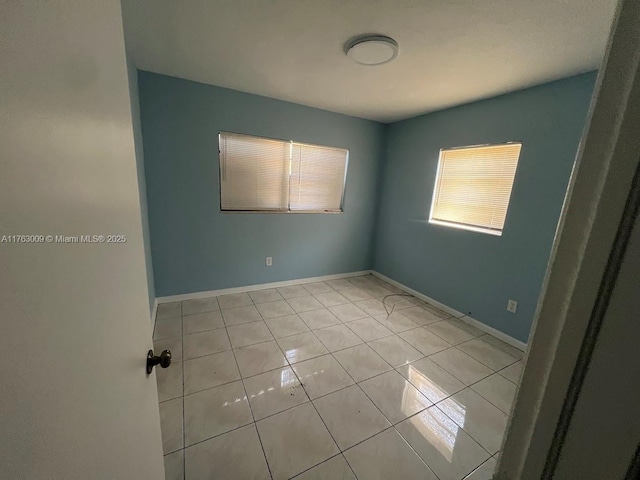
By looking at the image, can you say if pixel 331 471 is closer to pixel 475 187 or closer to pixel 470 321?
pixel 470 321

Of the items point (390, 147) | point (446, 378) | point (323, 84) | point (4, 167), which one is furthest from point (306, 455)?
point (390, 147)

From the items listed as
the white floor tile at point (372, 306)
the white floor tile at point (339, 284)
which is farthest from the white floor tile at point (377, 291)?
the white floor tile at point (339, 284)

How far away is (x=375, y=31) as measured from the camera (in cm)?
153

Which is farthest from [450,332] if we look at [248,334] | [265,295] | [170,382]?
[170,382]

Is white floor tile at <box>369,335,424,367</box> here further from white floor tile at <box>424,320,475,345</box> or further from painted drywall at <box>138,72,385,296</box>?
painted drywall at <box>138,72,385,296</box>

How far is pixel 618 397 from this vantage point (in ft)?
0.95

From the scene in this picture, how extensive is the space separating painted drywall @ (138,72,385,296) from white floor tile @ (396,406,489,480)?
228 cm

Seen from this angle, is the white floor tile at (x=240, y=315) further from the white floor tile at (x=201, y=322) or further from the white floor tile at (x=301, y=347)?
the white floor tile at (x=301, y=347)

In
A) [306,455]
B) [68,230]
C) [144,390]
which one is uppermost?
[68,230]

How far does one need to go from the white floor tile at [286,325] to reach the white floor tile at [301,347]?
0.07 meters

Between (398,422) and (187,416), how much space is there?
1297mm

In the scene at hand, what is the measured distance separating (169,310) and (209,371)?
117 centimetres

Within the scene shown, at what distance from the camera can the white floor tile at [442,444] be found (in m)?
1.24

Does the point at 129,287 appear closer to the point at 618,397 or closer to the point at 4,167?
the point at 4,167
